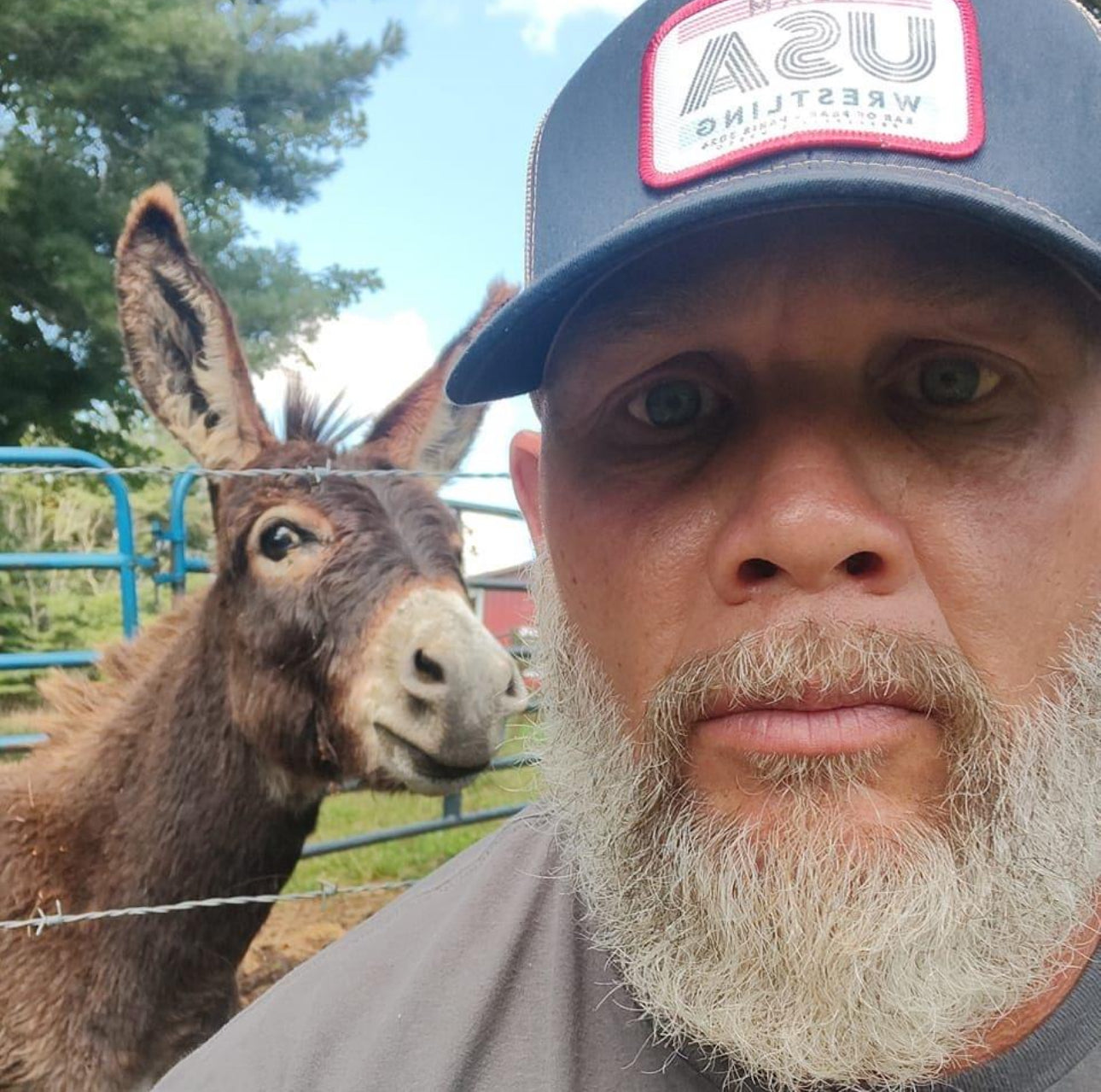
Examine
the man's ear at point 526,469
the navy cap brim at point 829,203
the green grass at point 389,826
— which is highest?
the navy cap brim at point 829,203

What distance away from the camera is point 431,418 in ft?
12.7

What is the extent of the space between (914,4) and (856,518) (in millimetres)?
567

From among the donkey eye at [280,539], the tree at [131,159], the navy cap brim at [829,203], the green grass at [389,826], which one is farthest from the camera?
the tree at [131,159]

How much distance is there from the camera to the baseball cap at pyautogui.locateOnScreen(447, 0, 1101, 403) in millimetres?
1011

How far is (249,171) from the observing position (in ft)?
38.8

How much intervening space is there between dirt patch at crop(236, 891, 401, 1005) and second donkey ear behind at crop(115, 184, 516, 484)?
1995mm

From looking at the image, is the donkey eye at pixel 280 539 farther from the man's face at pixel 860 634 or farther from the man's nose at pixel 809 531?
the man's nose at pixel 809 531

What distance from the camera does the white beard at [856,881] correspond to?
105cm

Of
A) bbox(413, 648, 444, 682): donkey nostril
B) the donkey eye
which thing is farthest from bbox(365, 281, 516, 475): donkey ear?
bbox(413, 648, 444, 682): donkey nostril

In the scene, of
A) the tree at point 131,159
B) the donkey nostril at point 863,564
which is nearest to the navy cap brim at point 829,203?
the donkey nostril at point 863,564

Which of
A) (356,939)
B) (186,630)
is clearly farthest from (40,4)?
(356,939)

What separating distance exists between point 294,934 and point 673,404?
15.9 ft

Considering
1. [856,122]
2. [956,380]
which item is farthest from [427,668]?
[856,122]

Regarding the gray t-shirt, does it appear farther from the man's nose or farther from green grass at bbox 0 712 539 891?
green grass at bbox 0 712 539 891
